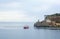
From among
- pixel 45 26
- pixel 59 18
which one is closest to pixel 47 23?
pixel 45 26

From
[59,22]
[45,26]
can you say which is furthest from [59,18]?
[45,26]

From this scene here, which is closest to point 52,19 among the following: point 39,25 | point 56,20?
point 56,20

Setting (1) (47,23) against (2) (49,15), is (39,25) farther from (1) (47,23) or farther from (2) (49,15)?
(2) (49,15)

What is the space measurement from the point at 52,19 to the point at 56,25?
631 centimetres

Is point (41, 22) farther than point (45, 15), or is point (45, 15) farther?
point (45, 15)

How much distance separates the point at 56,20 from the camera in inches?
4358

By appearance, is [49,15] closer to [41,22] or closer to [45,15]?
[45,15]

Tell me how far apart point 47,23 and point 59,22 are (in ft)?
23.9

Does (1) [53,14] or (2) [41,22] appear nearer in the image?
(2) [41,22]

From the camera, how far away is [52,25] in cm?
10562

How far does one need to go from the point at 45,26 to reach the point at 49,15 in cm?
1233

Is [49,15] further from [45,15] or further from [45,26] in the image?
[45,26]

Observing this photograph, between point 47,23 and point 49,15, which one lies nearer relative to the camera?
point 47,23

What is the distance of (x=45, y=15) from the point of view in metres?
118
